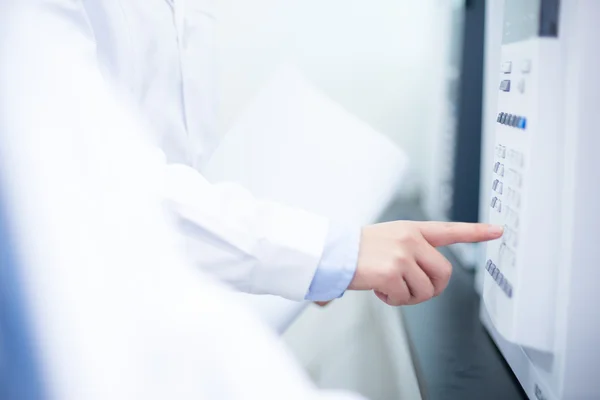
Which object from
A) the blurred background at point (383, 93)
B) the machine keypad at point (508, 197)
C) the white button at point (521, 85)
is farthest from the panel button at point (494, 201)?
the blurred background at point (383, 93)

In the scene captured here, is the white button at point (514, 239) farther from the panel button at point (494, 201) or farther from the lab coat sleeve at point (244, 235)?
the lab coat sleeve at point (244, 235)

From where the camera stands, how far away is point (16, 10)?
35 centimetres

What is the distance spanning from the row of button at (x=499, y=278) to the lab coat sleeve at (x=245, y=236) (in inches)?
5.8

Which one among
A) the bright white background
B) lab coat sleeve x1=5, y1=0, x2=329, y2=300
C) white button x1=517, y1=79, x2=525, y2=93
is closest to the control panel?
white button x1=517, y1=79, x2=525, y2=93

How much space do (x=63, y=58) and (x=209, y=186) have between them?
181 millimetres

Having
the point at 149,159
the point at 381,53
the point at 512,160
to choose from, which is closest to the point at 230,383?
the point at 149,159

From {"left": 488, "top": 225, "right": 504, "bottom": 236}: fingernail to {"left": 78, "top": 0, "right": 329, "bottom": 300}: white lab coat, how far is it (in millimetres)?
144

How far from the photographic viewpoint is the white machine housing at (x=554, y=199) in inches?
14.1

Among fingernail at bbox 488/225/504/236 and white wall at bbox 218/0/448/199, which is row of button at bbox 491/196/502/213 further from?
white wall at bbox 218/0/448/199

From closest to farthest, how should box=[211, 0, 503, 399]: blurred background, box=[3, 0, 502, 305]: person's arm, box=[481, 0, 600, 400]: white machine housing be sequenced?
box=[481, 0, 600, 400]: white machine housing, box=[3, 0, 502, 305]: person's arm, box=[211, 0, 503, 399]: blurred background

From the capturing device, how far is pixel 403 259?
19.0 inches

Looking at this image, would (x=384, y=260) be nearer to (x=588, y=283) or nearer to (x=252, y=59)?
(x=588, y=283)

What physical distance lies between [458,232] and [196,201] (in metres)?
0.23

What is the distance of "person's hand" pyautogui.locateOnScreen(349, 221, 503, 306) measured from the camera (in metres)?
0.49
